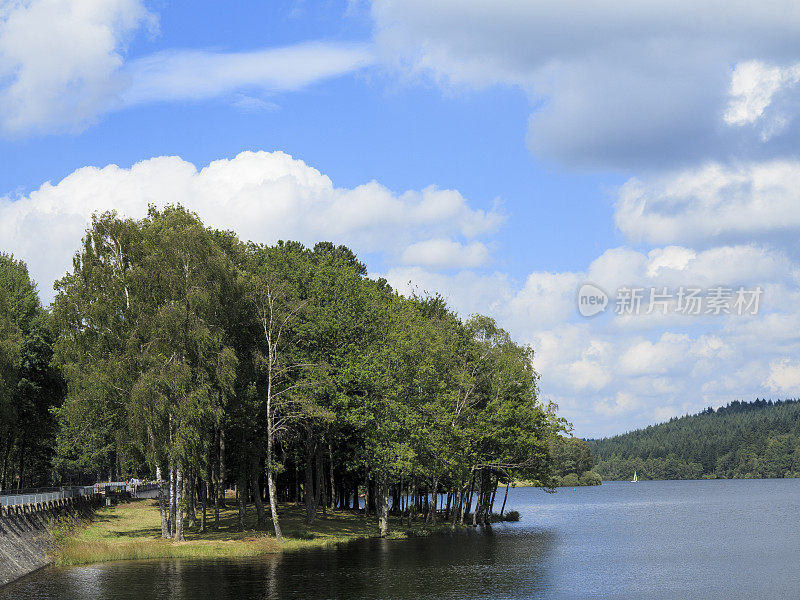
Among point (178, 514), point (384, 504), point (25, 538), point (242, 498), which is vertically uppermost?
point (242, 498)

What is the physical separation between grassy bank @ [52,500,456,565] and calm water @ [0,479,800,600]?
3557 millimetres

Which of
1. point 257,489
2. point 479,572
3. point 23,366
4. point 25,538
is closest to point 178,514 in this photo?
point 257,489

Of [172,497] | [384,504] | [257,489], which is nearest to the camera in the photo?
[172,497]

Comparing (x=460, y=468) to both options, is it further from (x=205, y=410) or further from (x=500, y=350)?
(x=205, y=410)

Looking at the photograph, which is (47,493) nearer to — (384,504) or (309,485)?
(309,485)

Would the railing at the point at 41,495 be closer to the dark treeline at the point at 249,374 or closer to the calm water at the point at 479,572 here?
the dark treeline at the point at 249,374

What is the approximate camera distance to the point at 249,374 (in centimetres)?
7819

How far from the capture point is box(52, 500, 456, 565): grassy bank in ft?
228

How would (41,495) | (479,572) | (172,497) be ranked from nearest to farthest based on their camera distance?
(479,572) < (172,497) < (41,495)

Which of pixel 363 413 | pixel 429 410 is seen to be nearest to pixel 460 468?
pixel 429 410

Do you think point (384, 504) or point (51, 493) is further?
point (384, 504)

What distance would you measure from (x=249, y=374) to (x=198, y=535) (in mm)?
16055

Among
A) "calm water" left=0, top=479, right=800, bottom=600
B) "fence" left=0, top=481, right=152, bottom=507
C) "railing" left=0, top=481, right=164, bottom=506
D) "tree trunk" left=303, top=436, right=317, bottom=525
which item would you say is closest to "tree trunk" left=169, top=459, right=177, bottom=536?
"railing" left=0, top=481, right=164, bottom=506

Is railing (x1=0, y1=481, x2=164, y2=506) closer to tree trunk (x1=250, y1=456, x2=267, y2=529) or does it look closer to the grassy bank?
the grassy bank
